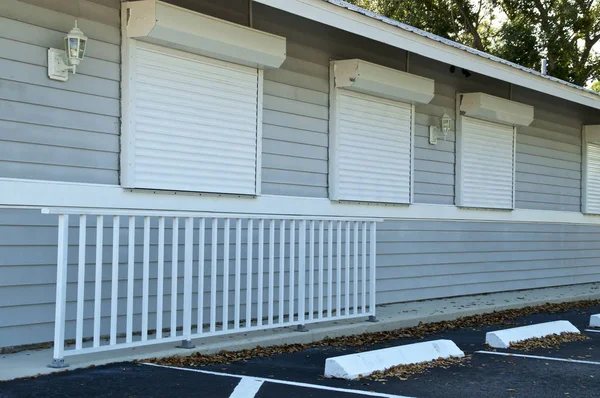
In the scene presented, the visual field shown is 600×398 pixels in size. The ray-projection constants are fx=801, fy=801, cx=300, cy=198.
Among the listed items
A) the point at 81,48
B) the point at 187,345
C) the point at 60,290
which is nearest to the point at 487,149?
the point at 187,345

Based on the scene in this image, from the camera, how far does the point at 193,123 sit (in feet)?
25.7

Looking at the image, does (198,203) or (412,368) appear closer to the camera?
(412,368)

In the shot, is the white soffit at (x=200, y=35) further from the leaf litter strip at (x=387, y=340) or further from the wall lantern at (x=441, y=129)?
the wall lantern at (x=441, y=129)

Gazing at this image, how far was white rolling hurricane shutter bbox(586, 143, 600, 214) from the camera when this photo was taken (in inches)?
596

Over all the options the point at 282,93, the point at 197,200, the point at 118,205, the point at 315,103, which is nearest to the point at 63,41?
the point at 118,205

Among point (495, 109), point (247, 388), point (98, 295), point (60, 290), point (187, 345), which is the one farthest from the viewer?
point (495, 109)

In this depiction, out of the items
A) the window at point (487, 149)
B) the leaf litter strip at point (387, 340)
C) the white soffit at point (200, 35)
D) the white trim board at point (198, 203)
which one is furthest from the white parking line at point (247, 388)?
the window at point (487, 149)

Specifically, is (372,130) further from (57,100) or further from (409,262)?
(57,100)

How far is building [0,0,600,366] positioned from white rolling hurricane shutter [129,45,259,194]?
17 mm

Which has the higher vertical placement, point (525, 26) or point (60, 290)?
point (525, 26)

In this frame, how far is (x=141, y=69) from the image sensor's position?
7.32 metres

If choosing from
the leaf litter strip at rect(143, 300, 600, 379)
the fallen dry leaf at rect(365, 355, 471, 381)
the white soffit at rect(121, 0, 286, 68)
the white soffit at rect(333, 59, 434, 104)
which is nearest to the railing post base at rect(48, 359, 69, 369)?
the leaf litter strip at rect(143, 300, 600, 379)

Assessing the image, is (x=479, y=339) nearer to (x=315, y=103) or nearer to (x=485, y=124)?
(x=315, y=103)

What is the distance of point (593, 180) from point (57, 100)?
11.5m
